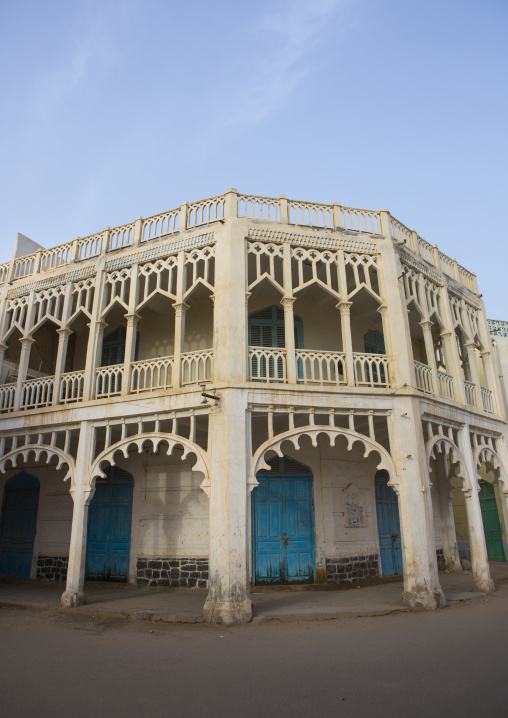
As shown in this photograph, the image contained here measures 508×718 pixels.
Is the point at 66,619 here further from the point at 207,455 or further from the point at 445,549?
the point at 445,549

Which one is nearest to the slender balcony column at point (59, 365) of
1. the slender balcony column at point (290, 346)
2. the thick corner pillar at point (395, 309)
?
the slender balcony column at point (290, 346)

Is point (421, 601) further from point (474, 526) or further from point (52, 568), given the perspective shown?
point (52, 568)

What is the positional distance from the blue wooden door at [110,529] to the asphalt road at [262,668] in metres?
4.21

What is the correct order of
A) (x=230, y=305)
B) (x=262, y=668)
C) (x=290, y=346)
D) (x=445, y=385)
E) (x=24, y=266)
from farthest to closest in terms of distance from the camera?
1. (x=24, y=266)
2. (x=445, y=385)
3. (x=290, y=346)
4. (x=230, y=305)
5. (x=262, y=668)

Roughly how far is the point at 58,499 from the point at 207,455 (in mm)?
6987

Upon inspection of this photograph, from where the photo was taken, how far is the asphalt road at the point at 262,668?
444cm

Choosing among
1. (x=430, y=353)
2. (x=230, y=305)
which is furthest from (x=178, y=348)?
(x=430, y=353)

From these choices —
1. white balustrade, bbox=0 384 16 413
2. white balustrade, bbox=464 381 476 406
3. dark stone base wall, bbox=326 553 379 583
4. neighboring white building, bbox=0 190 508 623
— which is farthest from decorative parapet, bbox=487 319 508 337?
white balustrade, bbox=0 384 16 413

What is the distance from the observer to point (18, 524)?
559 inches

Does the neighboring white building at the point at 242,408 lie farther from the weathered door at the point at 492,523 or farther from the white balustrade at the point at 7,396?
the weathered door at the point at 492,523

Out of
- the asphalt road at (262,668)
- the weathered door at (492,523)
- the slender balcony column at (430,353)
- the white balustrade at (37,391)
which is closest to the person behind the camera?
the asphalt road at (262,668)

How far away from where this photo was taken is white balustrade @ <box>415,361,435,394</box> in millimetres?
10922

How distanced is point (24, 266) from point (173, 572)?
903 cm

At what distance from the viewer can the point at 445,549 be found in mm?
15086
